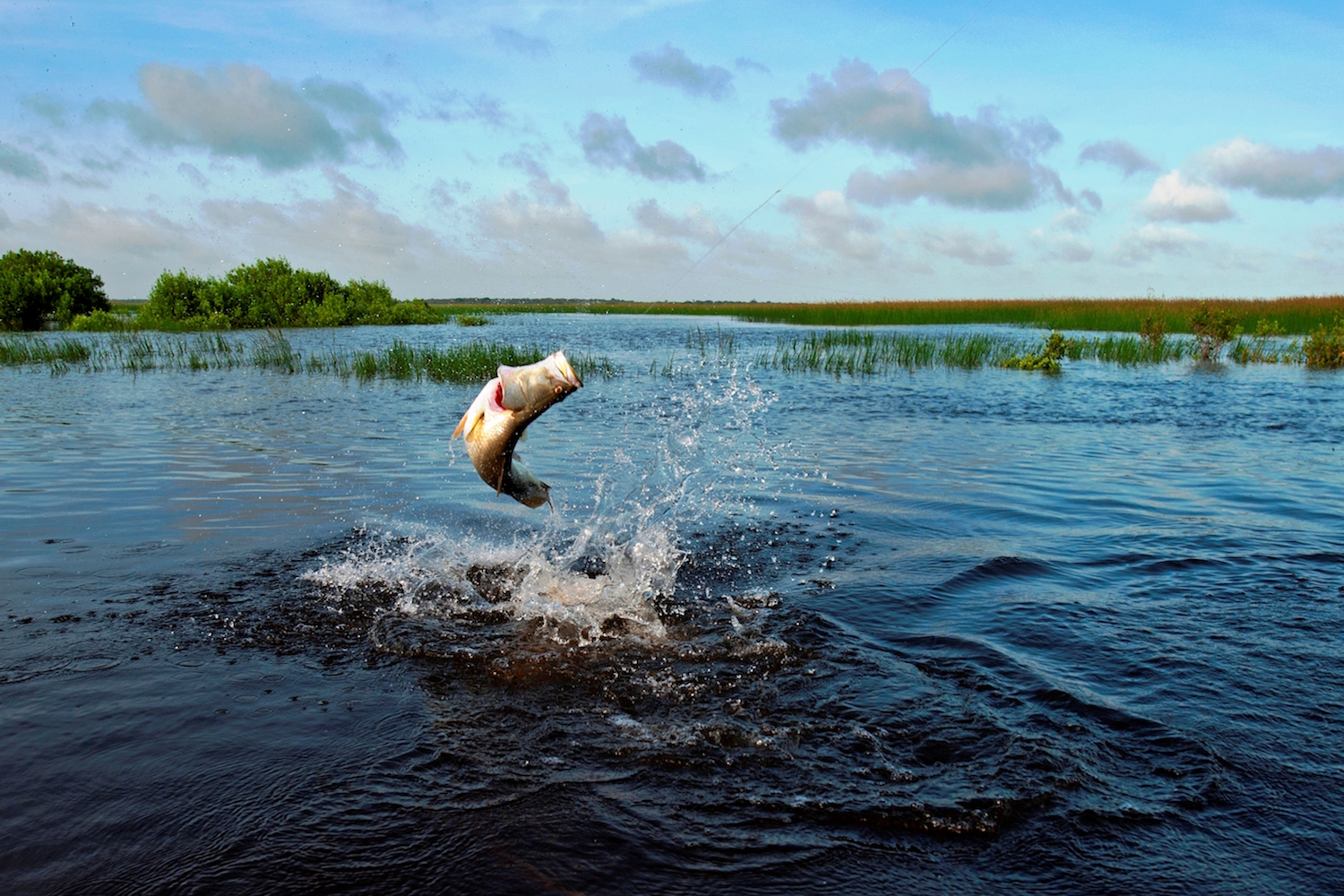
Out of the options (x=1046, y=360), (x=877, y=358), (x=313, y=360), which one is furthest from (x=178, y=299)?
(x=1046, y=360)

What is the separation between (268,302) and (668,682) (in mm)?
50676

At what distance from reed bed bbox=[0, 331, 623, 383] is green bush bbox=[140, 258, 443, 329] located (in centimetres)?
1731

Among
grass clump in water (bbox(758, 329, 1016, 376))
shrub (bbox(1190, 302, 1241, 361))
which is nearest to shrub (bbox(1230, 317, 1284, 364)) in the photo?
shrub (bbox(1190, 302, 1241, 361))

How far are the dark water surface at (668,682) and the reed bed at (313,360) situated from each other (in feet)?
35.8

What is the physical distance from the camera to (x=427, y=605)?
5.74m

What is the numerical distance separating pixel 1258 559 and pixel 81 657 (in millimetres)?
8409

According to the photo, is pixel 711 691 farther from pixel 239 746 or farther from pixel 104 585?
pixel 104 585

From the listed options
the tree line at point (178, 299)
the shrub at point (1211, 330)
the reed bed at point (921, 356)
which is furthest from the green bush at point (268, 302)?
the shrub at point (1211, 330)

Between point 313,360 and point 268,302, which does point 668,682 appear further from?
point 268,302

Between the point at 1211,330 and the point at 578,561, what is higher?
the point at 1211,330

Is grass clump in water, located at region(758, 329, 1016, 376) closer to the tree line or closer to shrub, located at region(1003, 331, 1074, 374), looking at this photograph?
shrub, located at region(1003, 331, 1074, 374)

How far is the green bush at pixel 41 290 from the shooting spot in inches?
1720

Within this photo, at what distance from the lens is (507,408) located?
454 cm

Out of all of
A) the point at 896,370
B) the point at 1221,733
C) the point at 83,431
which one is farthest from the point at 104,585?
the point at 896,370
